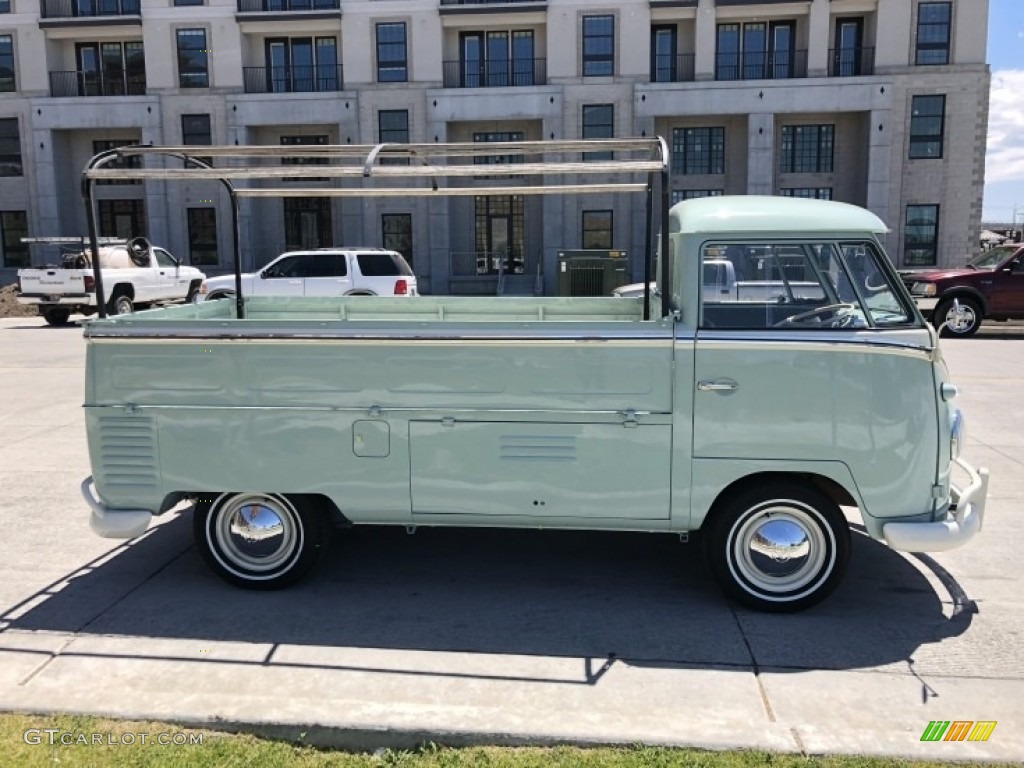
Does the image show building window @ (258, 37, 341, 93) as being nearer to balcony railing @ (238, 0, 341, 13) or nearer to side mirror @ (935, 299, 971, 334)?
balcony railing @ (238, 0, 341, 13)

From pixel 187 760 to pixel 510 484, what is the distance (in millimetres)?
2129

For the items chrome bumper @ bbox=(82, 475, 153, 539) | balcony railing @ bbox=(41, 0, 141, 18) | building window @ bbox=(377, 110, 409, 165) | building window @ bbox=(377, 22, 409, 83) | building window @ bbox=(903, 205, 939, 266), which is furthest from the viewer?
balcony railing @ bbox=(41, 0, 141, 18)

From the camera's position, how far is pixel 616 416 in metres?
4.79

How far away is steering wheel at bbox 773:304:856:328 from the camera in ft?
15.5

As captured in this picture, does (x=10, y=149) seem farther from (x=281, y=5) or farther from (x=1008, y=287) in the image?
(x=1008, y=287)

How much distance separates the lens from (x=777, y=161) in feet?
111

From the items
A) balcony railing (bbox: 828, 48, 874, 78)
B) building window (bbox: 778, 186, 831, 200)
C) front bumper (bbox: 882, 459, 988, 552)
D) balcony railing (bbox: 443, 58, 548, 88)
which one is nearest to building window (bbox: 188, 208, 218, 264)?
balcony railing (bbox: 443, 58, 548, 88)

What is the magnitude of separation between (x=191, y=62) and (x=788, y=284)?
3559 centimetres

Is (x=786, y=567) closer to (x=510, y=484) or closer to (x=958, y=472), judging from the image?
(x=510, y=484)

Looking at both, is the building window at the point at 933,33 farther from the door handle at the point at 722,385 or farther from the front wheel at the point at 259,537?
the front wheel at the point at 259,537

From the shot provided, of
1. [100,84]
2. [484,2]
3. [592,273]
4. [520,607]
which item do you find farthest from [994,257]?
[100,84]

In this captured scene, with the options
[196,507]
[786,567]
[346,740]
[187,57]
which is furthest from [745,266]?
[187,57]

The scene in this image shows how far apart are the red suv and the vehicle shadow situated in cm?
1453

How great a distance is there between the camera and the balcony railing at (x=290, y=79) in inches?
1378
